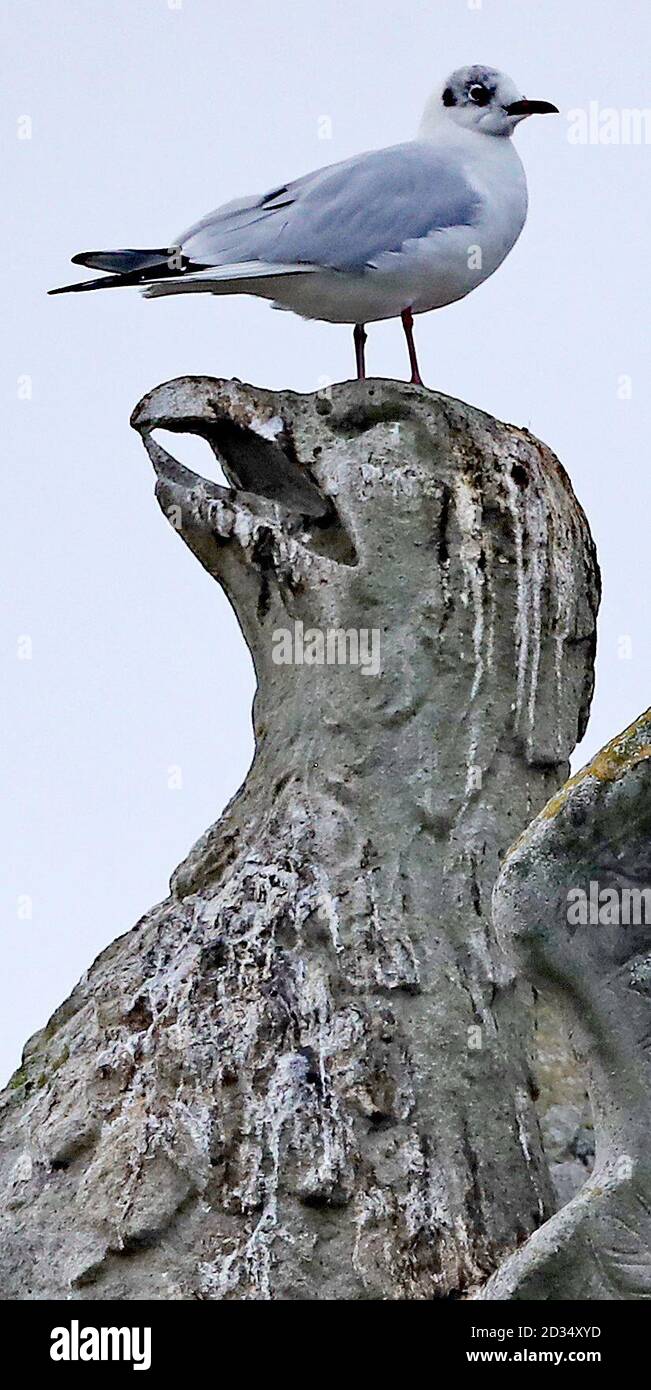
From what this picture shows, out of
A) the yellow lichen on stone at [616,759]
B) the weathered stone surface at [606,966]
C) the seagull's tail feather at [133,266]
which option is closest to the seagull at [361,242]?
the seagull's tail feather at [133,266]

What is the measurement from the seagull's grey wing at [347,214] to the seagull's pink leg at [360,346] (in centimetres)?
28

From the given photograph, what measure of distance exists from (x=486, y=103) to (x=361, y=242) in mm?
964

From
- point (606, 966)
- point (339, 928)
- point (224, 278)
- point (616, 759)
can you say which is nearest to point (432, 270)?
point (224, 278)

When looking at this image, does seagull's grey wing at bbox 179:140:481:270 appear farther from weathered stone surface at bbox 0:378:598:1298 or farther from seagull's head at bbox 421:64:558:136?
weathered stone surface at bbox 0:378:598:1298

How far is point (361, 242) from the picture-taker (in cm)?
816

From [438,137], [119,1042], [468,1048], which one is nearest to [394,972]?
[468,1048]

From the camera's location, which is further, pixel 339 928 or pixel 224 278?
pixel 224 278

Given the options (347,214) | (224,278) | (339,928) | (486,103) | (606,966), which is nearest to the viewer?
(606,966)

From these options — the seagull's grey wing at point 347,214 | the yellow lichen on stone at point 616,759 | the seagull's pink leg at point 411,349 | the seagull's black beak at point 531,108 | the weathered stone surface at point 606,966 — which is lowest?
the weathered stone surface at point 606,966

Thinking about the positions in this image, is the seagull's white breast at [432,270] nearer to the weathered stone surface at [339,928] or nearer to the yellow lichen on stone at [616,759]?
the weathered stone surface at [339,928]

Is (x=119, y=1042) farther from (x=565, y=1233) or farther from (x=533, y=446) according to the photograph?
(x=533, y=446)

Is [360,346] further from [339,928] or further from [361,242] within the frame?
[339,928]

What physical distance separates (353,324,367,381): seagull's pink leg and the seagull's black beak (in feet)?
3.60

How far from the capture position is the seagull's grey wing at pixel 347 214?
8.16 metres
